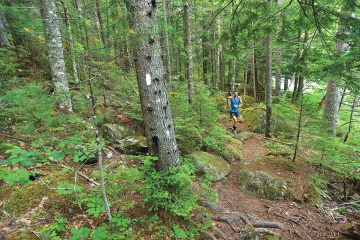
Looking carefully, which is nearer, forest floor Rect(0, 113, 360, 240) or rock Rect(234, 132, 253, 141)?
forest floor Rect(0, 113, 360, 240)

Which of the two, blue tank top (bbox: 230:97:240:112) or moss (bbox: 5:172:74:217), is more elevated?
blue tank top (bbox: 230:97:240:112)

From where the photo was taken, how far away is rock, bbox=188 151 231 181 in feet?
20.0

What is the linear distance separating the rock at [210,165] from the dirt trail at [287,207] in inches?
8.5

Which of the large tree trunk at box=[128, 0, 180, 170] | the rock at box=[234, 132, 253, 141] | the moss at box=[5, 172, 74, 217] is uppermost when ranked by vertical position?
the large tree trunk at box=[128, 0, 180, 170]

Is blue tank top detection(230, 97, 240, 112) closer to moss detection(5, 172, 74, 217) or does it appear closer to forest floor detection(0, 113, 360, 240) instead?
forest floor detection(0, 113, 360, 240)

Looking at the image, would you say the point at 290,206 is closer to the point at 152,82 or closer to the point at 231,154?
the point at 231,154

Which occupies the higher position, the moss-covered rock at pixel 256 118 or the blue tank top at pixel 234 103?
the blue tank top at pixel 234 103

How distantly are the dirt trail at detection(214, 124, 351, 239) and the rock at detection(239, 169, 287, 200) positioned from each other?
169 millimetres

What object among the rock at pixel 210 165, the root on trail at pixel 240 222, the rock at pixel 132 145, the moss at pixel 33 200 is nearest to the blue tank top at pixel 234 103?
the rock at pixel 210 165

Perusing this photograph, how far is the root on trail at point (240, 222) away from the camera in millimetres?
4098

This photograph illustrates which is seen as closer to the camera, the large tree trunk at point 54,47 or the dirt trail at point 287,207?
the dirt trail at point 287,207

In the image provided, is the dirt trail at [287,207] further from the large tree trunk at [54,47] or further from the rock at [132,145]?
the large tree trunk at [54,47]

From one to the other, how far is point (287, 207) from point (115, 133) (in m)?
5.18

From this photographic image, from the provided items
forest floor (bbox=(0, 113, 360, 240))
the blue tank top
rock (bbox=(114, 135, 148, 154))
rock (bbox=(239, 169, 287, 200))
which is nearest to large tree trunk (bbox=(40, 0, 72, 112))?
rock (bbox=(114, 135, 148, 154))
